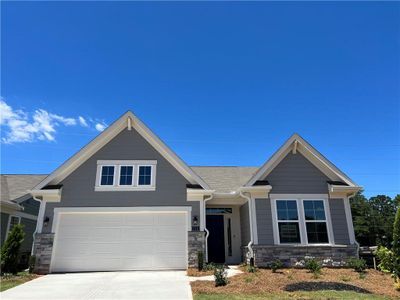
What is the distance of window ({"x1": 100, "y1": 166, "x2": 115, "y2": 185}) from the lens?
13.3 m

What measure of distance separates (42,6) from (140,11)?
340 cm

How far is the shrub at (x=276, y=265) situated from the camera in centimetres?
1134

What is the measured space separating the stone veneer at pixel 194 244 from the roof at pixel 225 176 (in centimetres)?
244

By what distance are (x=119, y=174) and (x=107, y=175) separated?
532 mm

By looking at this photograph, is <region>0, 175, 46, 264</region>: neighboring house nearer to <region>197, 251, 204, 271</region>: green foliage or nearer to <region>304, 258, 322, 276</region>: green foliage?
<region>197, 251, 204, 271</region>: green foliage

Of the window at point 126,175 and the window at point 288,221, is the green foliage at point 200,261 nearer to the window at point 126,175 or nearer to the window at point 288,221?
the window at point 288,221

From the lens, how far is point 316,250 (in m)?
12.5

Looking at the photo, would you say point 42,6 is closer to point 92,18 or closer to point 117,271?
point 92,18

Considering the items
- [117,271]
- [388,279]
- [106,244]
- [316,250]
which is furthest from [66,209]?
[388,279]

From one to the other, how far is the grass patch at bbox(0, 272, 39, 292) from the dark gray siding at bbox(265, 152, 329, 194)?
10023mm

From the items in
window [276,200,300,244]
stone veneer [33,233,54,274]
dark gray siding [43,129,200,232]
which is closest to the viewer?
stone veneer [33,233,54,274]

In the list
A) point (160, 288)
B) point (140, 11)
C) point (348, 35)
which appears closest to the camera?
point (160, 288)

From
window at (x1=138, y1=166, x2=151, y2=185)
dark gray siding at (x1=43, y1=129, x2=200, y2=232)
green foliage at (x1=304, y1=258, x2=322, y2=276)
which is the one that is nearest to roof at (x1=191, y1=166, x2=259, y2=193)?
dark gray siding at (x1=43, y1=129, x2=200, y2=232)

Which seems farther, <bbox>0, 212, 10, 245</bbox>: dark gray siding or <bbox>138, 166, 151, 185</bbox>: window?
<bbox>0, 212, 10, 245</bbox>: dark gray siding
